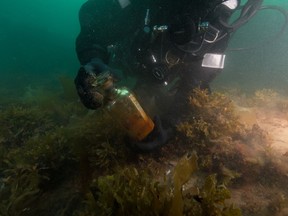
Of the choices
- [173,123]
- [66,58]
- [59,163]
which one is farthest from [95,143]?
[66,58]

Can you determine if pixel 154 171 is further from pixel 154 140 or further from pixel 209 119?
pixel 209 119

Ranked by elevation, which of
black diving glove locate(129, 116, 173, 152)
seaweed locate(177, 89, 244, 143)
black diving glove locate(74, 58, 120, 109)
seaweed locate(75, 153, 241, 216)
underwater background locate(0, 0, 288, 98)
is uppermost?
black diving glove locate(74, 58, 120, 109)

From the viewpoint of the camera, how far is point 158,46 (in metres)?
3.85

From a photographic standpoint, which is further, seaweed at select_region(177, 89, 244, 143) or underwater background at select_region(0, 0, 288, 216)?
seaweed at select_region(177, 89, 244, 143)

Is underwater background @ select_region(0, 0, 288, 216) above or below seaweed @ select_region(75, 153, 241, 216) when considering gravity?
below

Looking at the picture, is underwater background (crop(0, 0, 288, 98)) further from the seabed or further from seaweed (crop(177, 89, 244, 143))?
the seabed

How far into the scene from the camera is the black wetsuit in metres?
3.47

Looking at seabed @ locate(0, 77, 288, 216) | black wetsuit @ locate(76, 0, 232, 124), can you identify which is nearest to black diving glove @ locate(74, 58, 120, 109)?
seabed @ locate(0, 77, 288, 216)

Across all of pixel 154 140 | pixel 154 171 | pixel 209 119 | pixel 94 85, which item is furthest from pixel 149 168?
pixel 209 119

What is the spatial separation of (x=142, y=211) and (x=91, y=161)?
129 centimetres

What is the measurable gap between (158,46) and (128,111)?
154 centimetres

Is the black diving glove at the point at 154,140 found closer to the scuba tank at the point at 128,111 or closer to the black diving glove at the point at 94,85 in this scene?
the scuba tank at the point at 128,111

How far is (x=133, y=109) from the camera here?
106 inches

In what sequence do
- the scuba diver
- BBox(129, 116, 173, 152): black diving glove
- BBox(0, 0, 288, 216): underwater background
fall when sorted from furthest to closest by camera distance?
the scuba diver → BBox(129, 116, 173, 152): black diving glove → BBox(0, 0, 288, 216): underwater background
